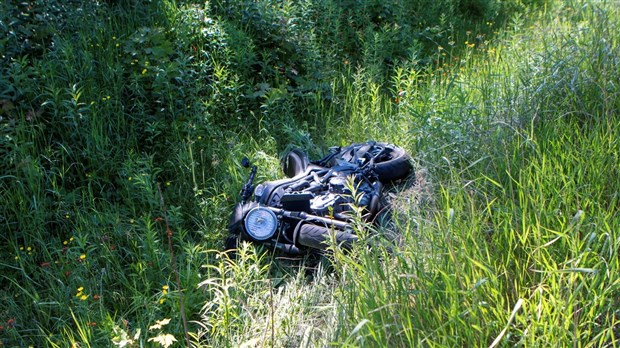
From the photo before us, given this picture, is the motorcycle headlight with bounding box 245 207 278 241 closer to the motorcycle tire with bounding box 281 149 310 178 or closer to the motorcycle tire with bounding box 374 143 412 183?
the motorcycle tire with bounding box 281 149 310 178

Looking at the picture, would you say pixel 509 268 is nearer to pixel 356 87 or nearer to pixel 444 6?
pixel 356 87

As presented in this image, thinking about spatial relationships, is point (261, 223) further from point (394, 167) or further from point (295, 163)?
point (394, 167)

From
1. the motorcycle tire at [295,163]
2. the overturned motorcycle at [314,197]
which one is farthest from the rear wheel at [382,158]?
the motorcycle tire at [295,163]

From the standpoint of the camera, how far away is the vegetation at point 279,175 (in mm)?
2619

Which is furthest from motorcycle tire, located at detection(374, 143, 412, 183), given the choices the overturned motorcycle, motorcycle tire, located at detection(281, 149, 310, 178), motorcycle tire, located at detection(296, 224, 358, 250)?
motorcycle tire, located at detection(296, 224, 358, 250)

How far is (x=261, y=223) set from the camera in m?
3.81

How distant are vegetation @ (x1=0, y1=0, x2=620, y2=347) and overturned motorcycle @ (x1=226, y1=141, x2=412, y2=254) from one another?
0.41ft

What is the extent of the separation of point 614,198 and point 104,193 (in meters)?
3.08

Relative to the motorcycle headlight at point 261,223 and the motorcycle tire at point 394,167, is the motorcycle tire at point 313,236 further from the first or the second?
the motorcycle tire at point 394,167

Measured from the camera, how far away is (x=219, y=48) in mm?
5414

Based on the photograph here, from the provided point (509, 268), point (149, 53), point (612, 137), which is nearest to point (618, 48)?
point (612, 137)

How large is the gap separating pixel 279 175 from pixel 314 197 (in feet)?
2.31

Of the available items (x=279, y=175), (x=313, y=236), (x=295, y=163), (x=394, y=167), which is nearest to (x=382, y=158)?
(x=394, y=167)

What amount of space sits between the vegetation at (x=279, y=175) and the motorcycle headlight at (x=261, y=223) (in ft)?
0.35
